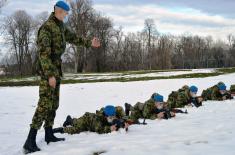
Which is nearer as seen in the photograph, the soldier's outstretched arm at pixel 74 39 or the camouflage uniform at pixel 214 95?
the soldier's outstretched arm at pixel 74 39

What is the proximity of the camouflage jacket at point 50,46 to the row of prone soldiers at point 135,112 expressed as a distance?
4.85 ft

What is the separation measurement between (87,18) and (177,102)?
55.3 meters

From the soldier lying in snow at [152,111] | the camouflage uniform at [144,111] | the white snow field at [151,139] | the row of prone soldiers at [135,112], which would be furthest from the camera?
the camouflage uniform at [144,111]

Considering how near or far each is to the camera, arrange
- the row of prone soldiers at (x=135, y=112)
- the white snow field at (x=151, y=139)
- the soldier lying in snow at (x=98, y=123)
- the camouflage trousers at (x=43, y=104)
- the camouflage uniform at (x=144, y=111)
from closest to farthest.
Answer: the white snow field at (x=151, y=139) < the camouflage trousers at (x=43, y=104) < the soldier lying in snow at (x=98, y=123) < the row of prone soldiers at (x=135, y=112) < the camouflage uniform at (x=144, y=111)

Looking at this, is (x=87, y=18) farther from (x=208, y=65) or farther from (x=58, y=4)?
(x=58, y=4)

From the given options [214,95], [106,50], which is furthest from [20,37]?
[214,95]

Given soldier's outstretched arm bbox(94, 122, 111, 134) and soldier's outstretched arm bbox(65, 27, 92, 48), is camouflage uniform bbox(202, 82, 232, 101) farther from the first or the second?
soldier's outstretched arm bbox(65, 27, 92, 48)

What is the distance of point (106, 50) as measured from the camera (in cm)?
7650

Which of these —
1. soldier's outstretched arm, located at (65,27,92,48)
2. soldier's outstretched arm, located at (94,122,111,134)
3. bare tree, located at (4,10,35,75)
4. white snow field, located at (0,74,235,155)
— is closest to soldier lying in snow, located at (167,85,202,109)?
white snow field, located at (0,74,235,155)

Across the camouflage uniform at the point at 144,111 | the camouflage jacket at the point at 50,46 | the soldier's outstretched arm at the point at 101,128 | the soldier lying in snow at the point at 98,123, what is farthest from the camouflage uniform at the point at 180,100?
the camouflage jacket at the point at 50,46

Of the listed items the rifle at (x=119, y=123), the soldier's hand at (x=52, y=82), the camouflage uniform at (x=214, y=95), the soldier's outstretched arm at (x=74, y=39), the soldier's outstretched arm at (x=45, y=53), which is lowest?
the rifle at (x=119, y=123)

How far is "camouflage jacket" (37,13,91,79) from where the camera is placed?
5.84m

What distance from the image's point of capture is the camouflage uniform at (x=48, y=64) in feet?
19.1

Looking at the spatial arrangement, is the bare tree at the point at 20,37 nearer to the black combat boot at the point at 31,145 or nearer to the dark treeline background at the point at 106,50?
the dark treeline background at the point at 106,50
